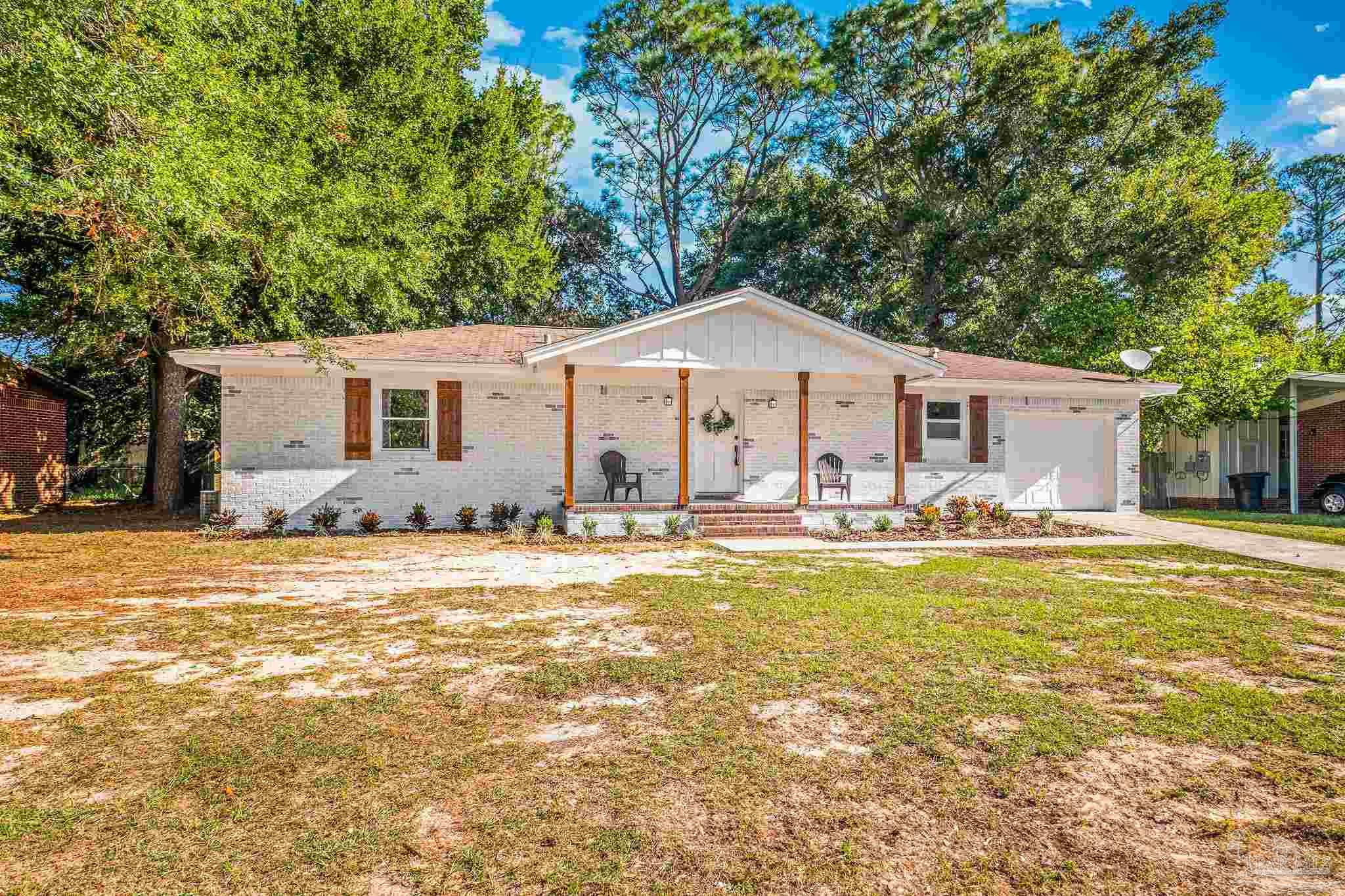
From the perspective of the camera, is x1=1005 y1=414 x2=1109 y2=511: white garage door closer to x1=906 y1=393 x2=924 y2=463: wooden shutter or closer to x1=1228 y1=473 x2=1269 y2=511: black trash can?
x1=906 y1=393 x2=924 y2=463: wooden shutter

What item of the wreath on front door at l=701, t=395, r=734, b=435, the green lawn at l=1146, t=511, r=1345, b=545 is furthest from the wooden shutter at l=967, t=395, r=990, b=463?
the wreath on front door at l=701, t=395, r=734, b=435

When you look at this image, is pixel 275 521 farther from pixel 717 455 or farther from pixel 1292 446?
pixel 1292 446

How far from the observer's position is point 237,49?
11656 millimetres

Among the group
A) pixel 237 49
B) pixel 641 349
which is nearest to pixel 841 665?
pixel 641 349

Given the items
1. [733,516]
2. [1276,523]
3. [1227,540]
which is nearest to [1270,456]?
[1276,523]

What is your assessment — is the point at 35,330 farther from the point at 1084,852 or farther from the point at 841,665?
the point at 1084,852

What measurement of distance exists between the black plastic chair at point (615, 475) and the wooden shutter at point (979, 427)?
6927 mm

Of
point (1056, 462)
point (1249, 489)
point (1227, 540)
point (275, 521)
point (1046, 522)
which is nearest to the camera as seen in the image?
point (1227, 540)

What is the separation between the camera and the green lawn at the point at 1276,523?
11.3 meters

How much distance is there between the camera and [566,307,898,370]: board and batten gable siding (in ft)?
38.0

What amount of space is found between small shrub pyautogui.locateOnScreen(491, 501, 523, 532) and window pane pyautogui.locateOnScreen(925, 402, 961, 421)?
8494 millimetres

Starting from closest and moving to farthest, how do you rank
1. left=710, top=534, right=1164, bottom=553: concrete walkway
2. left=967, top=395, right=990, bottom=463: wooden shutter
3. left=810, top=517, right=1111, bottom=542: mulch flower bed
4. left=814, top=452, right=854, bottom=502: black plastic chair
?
left=710, top=534, right=1164, bottom=553: concrete walkway < left=810, top=517, right=1111, bottom=542: mulch flower bed < left=814, top=452, right=854, bottom=502: black plastic chair < left=967, top=395, right=990, bottom=463: wooden shutter

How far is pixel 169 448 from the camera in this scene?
1594 cm

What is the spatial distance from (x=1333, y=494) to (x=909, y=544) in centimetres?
1220
